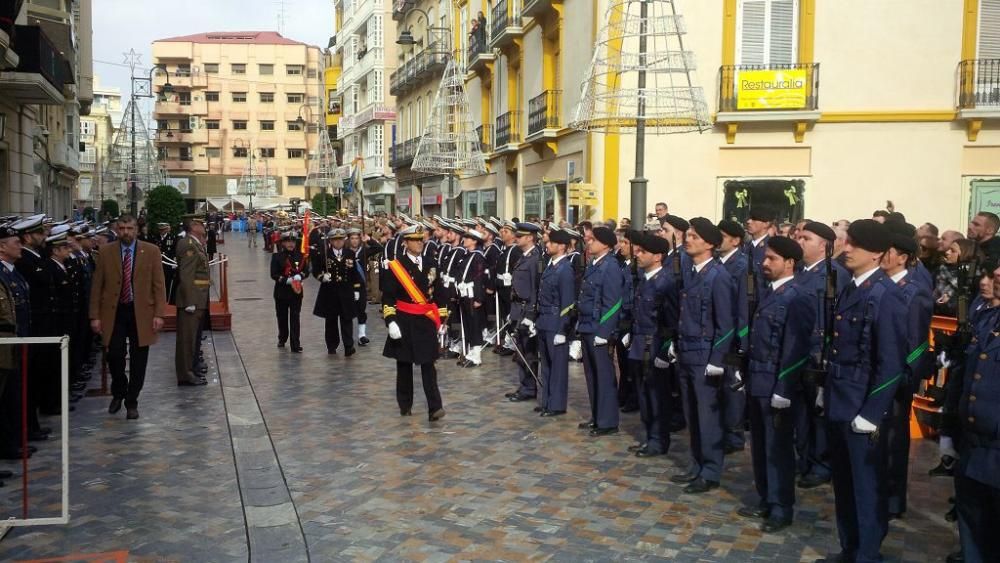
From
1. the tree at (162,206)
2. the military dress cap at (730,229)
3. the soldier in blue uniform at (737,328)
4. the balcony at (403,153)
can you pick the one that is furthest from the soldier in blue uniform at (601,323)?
the balcony at (403,153)

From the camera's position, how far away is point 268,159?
86.9 metres

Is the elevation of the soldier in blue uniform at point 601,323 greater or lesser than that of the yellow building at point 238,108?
lesser

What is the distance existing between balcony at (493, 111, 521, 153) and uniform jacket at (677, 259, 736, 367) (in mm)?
20958

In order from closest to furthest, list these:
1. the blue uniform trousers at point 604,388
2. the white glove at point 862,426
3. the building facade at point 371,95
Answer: the white glove at point 862,426
the blue uniform trousers at point 604,388
the building facade at point 371,95

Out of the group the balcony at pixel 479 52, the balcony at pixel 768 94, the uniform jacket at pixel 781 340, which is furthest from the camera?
the balcony at pixel 479 52

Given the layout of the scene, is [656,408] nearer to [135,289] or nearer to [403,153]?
[135,289]

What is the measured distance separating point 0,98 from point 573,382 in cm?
1534

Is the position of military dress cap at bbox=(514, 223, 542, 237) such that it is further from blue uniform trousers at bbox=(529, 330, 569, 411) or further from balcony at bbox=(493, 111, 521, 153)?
balcony at bbox=(493, 111, 521, 153)

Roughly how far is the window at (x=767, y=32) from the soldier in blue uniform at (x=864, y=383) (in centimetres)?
1624

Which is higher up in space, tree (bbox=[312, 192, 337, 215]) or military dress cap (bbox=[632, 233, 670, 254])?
tree (bbox=[312, 192, 337, 215])

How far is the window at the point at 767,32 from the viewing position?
20.4 meters

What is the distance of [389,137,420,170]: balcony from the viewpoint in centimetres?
4269

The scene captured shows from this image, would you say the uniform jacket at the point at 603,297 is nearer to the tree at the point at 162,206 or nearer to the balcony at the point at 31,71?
the balcony at the point at 31,71

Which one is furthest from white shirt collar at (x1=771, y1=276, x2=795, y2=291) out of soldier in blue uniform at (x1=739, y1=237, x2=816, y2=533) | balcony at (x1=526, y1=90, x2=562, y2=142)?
balcony at (x1=526, y1=90, x2=562, y2=142)
